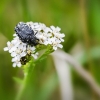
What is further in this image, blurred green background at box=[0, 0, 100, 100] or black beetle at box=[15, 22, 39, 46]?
blurred green background at box=[0, 0, 100, 100]

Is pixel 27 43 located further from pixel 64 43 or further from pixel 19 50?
pixel 64 43

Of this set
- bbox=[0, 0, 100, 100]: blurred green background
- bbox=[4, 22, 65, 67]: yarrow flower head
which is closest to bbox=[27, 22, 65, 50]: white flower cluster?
bbox=[4, 22, 65, 67]: yarrow flower head

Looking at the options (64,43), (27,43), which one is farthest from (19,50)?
(64,43)

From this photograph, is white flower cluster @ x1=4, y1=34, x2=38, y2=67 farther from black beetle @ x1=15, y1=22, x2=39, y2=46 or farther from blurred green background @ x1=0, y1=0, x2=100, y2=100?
blurred green background @ x1=0, y1=0, x2=100, y2=100

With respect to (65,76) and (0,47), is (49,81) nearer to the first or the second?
(65,76)

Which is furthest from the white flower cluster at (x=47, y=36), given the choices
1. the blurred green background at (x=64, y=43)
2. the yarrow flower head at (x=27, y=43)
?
the blurred green background at (x=64, y=43)
